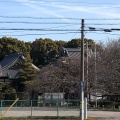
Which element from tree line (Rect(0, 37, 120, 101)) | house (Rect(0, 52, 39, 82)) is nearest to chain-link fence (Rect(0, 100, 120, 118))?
tree line (Rect(0, 37, 120, 101))

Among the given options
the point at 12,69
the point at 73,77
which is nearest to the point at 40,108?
the point at 73,77

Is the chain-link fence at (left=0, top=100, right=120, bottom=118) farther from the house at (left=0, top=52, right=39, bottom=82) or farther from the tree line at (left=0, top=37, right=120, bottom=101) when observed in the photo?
the house at (left=0, top=52, right=39, bottom=82)

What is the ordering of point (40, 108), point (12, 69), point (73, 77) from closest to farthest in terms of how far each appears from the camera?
point (40, 108), point (73, 77), point (12, 69)

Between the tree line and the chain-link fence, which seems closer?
the chain-link fence

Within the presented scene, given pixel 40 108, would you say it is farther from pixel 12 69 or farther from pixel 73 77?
pixel 12 69

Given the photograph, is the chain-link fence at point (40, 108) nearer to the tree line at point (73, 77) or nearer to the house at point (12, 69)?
the tree line at point (73, 77)

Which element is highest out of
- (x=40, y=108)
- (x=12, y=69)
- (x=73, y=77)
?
(x=12, y=69)

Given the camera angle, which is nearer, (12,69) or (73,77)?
(73,77)

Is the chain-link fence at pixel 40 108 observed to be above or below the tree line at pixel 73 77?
below

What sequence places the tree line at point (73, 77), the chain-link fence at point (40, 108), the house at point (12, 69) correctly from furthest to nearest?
the house at point (12, 69) → the tree line at point (73, 77) → the chain-link fence at point (40, 108)

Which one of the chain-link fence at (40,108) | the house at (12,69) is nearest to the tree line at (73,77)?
the house at (12,69)

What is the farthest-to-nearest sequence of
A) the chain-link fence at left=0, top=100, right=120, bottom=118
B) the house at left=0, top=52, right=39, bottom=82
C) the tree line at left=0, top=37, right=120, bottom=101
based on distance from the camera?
the house at left=0, top=52, right=39, bottom=82 → the tree line at left=0, top=37, right=120, bottom=101 → the chain-link fence at left=0, top=100, right=120, bottom=118

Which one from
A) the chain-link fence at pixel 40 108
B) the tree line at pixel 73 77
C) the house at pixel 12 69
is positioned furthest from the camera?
the house at pixel 12 69

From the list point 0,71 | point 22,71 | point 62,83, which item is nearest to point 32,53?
point 0,71
